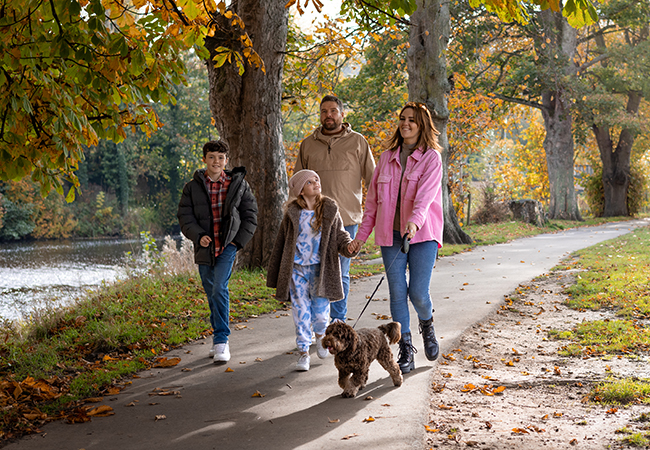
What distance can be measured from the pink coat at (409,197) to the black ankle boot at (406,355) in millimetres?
848

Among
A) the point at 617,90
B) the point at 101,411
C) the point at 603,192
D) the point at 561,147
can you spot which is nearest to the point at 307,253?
the point at 101,411

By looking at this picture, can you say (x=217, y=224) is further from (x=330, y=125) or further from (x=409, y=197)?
(x=409, y=197)

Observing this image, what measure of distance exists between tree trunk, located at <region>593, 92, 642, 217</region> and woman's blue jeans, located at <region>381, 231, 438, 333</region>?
30.9 m

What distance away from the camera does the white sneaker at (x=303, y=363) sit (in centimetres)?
492

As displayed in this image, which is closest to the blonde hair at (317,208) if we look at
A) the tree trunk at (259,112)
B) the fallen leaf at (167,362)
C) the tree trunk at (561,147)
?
the fallen leaf at (167,362)

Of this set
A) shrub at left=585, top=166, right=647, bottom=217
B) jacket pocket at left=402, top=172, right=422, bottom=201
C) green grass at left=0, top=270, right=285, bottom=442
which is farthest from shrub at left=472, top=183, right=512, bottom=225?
jacket pocket at left=402, top=172, right=422, bottom=201

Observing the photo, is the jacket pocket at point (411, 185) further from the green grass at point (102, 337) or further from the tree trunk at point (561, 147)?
the tree trunk at point (561, 147)

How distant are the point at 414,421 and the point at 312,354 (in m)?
1.94

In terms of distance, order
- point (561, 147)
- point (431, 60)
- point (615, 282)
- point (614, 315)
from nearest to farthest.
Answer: point (614, 315) → point (615, 282) → point (431, 60) → point (561, 147)

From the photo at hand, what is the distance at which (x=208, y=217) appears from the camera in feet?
17.7

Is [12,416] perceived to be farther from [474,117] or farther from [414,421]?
[474,117]

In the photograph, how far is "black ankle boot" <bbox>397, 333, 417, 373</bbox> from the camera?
189 inches

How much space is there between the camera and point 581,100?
24.1 metres

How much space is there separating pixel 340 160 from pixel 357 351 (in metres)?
2.33
